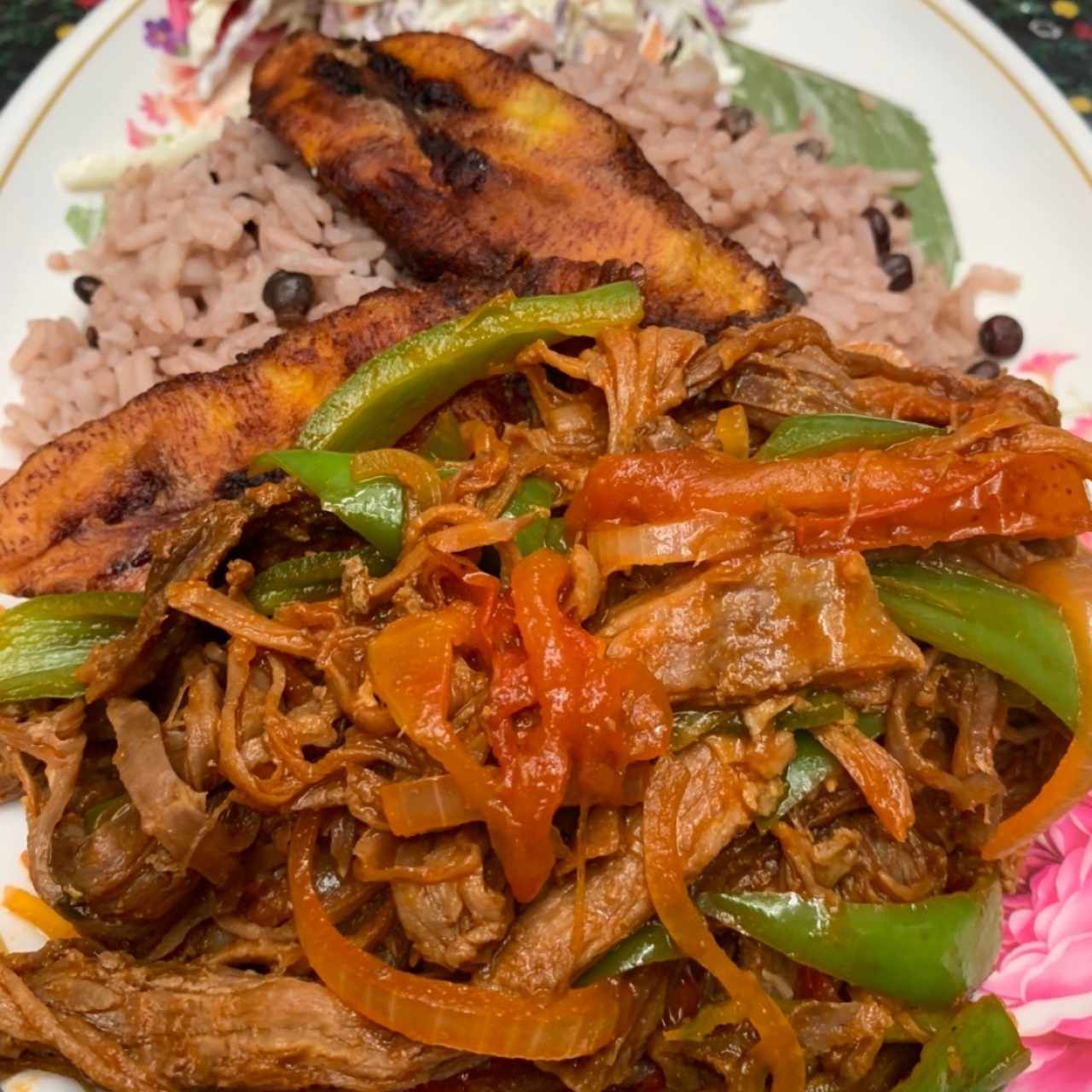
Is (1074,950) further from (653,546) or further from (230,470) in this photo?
(230,470)

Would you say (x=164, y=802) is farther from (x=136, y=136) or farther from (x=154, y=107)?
(x=154, y=107)

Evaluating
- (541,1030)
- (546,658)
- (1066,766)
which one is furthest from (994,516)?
(541,1030)

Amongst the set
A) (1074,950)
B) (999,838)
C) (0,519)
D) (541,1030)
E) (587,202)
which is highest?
(587,202)

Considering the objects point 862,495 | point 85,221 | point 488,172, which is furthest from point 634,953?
point 85,221

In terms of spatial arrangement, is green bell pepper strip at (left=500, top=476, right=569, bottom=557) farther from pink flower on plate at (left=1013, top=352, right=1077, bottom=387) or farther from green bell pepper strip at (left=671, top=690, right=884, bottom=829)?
pink flower on plate at (left=1013, top=352, right=1077, bottom=387)

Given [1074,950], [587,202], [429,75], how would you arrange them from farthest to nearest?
[429,75] < [587,202] < [1074,950]

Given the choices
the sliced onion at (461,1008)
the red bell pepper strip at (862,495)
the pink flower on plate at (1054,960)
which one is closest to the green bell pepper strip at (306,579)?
the red bell pepper strip at (862,495)

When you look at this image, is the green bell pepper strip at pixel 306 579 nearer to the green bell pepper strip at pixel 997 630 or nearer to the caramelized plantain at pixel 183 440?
the caramelized plantain at pixel 183 440
